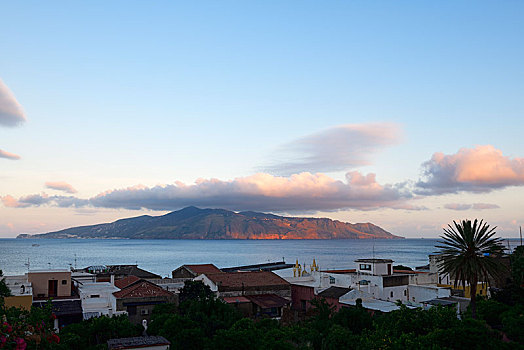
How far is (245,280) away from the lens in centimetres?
5731

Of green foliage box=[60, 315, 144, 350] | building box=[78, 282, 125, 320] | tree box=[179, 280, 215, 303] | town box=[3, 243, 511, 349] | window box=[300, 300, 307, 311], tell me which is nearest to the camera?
green foliage box=[60, 315, 144, 350]

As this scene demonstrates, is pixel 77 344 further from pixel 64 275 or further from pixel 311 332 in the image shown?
pixel 64 275

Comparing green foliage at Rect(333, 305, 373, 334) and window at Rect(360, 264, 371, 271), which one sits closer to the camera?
green foliage at Rect(333, 305, 373, 334)

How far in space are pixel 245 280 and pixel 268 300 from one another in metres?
5.05

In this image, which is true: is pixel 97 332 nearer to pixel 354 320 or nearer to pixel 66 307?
pixel 66 307

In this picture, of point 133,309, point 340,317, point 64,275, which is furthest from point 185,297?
point 340,317

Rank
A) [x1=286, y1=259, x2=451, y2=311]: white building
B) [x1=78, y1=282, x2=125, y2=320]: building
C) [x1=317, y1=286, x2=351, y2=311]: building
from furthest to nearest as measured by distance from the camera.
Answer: [x1=286, y1=259, x2=451, y2=311]: white building, [x1=317, y1=286, x2=351, y2=311]: building, [x1=78, y1=282, x2=125, y2=320]: building

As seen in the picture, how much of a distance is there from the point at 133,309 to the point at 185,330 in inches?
812

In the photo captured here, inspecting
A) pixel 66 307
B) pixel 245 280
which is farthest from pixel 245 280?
pixel 66 307

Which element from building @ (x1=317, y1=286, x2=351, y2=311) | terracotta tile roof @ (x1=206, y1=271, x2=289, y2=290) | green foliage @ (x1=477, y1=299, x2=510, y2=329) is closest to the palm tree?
green foliage @ (x1=477, y1=299, x2=510, y2=329)

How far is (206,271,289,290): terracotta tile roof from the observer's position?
181ft

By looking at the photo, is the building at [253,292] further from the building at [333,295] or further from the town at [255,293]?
the building at [333,295]

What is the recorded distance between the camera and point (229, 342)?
925 inches

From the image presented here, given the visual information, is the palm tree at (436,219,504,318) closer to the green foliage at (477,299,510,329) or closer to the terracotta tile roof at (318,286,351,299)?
the green foliage at (477,299,510,329)
